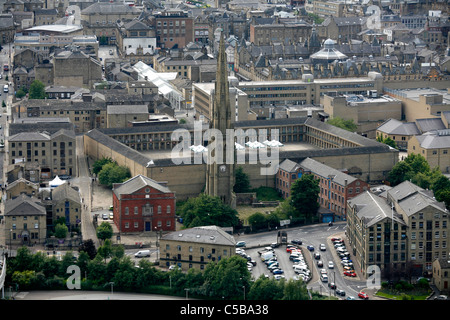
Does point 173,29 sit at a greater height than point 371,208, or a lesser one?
greater

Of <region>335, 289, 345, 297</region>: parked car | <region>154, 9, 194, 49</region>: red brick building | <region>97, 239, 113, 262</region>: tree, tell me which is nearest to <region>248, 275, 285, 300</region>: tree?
<region>335, 289, 345, 297</region>: parked car

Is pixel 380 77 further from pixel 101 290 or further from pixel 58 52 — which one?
pixel 101 290

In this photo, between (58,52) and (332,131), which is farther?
(58,52)

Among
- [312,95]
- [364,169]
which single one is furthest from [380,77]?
[364,169]

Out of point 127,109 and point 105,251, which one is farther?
point 127,109

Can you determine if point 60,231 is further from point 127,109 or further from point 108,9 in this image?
point 108,9

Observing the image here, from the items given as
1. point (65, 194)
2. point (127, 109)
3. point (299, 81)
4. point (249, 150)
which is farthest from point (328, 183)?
point (299, 81)

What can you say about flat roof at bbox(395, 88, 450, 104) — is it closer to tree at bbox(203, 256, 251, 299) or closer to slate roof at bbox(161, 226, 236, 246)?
slate roof at bbox(161, 226, 236, 246)
